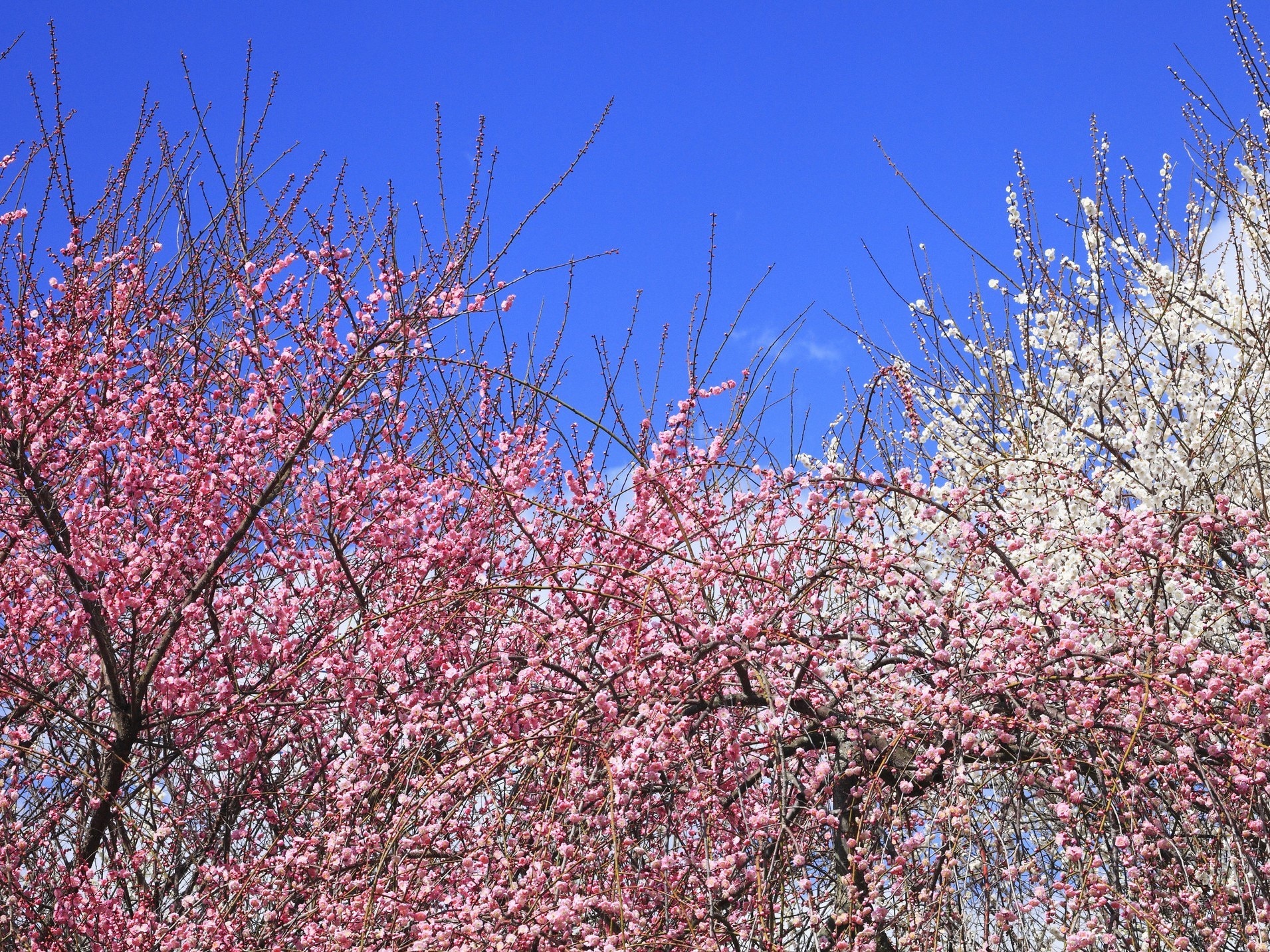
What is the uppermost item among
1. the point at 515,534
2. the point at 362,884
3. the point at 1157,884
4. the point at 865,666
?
the point at 515,534

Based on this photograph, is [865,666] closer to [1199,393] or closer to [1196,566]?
[1196,566]

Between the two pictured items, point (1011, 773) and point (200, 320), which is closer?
point (1011, 773)

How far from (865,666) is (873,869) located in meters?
0.91

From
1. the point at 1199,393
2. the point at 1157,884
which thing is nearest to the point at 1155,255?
the point at 1199,393

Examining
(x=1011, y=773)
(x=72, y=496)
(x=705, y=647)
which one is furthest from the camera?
(x=72, y=496)

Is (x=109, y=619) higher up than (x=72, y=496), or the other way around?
(x=72, y=496)

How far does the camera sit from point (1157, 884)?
9.44ft

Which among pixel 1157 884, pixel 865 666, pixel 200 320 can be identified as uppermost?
pixel 200 320

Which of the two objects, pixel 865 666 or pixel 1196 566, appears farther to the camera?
pixel 865 666

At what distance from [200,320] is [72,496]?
113 centimetres

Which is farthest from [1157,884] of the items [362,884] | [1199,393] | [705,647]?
[1199,393]

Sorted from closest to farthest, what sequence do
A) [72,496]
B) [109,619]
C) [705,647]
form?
1. [705,647]
2. [109,619]
3. [72,496]

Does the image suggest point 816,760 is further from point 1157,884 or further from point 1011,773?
point 1157,884

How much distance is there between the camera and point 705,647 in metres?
3.07
